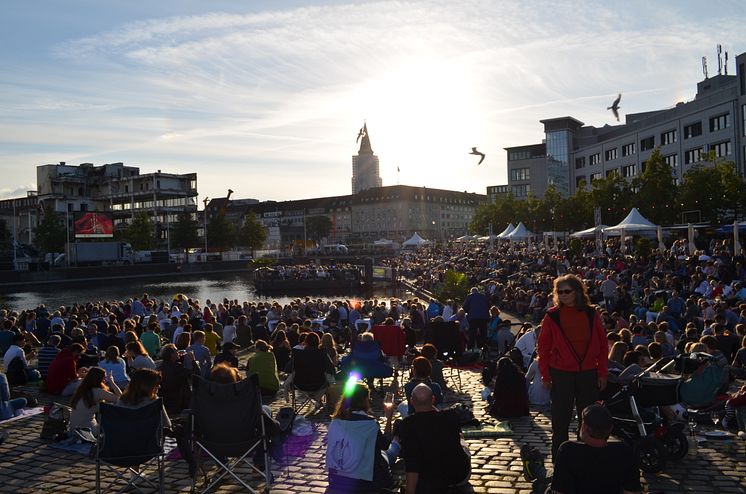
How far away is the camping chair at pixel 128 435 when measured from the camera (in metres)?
6.52

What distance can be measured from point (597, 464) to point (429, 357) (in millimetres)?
6061

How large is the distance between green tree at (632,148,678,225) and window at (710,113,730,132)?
21136 millimetres

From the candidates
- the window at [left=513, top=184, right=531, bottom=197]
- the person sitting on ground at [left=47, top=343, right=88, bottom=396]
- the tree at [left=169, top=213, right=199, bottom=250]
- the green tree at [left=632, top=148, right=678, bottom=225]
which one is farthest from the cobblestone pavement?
the window at [left=513, top=184, right=531, bottom=197]

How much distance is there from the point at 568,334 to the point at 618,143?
81814mm

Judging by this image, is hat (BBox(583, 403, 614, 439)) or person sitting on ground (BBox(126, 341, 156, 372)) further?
person sitting on ground (BBox(126, 341, 156, 372))

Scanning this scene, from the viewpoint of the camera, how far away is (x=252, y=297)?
57.7m

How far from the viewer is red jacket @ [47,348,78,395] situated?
11461 millimetres

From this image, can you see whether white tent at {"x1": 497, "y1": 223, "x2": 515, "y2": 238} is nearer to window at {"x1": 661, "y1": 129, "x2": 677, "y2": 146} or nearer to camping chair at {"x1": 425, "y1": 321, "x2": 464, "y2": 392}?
window at {"x1": 661, "y1": 129, "x2": 677, "y2": 146}

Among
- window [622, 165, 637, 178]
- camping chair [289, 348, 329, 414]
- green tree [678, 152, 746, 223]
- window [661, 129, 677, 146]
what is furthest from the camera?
window [622, 165, 637, 178]

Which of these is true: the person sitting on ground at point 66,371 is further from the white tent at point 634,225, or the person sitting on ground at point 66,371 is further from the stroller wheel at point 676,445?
the white tent at point 634,225

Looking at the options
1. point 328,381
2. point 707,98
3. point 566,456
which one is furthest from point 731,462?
point 707,98

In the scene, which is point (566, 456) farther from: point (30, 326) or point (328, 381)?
point (30, 326)

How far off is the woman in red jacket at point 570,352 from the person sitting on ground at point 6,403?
8225 millimetres

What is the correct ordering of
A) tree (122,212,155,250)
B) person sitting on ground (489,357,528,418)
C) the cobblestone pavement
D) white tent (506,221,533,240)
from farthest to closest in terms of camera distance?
1. tree (122,212,155,250)
2. white tent (506,221,533,240)
3. person sitting on ground (489,357,528,418)
4. the cobblestone pavement
